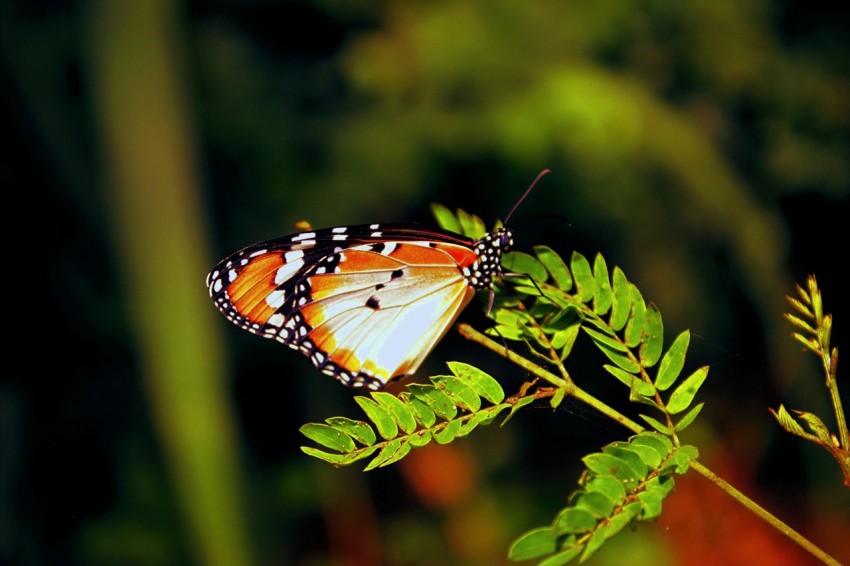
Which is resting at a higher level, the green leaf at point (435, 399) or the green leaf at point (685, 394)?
the green leaf at point (685, 394)

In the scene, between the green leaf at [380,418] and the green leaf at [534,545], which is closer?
the green leaf at [534,545]

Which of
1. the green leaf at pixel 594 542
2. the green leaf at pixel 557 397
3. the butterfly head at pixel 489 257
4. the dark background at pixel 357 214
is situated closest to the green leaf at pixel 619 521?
the green leaf at pixel 594 542

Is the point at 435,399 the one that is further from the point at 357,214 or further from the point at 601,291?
the point at 357,214

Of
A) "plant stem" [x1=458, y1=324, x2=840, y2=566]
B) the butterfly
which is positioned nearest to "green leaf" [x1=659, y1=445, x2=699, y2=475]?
"plant stem" [x1=458, y1=324, x2=840, y2=566]

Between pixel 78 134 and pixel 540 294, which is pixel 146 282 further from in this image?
pixel 540 294

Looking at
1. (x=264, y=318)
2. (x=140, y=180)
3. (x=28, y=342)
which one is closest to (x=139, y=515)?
(x=28, y=342)

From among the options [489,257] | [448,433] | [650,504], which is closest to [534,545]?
[650,504]

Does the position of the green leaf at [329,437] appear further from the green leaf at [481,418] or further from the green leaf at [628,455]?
the green leaf at [628,455]

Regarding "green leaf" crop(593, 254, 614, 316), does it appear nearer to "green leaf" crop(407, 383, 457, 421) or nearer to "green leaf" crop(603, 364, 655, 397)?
"green leaf" crop(603, 364, 655, 397)
